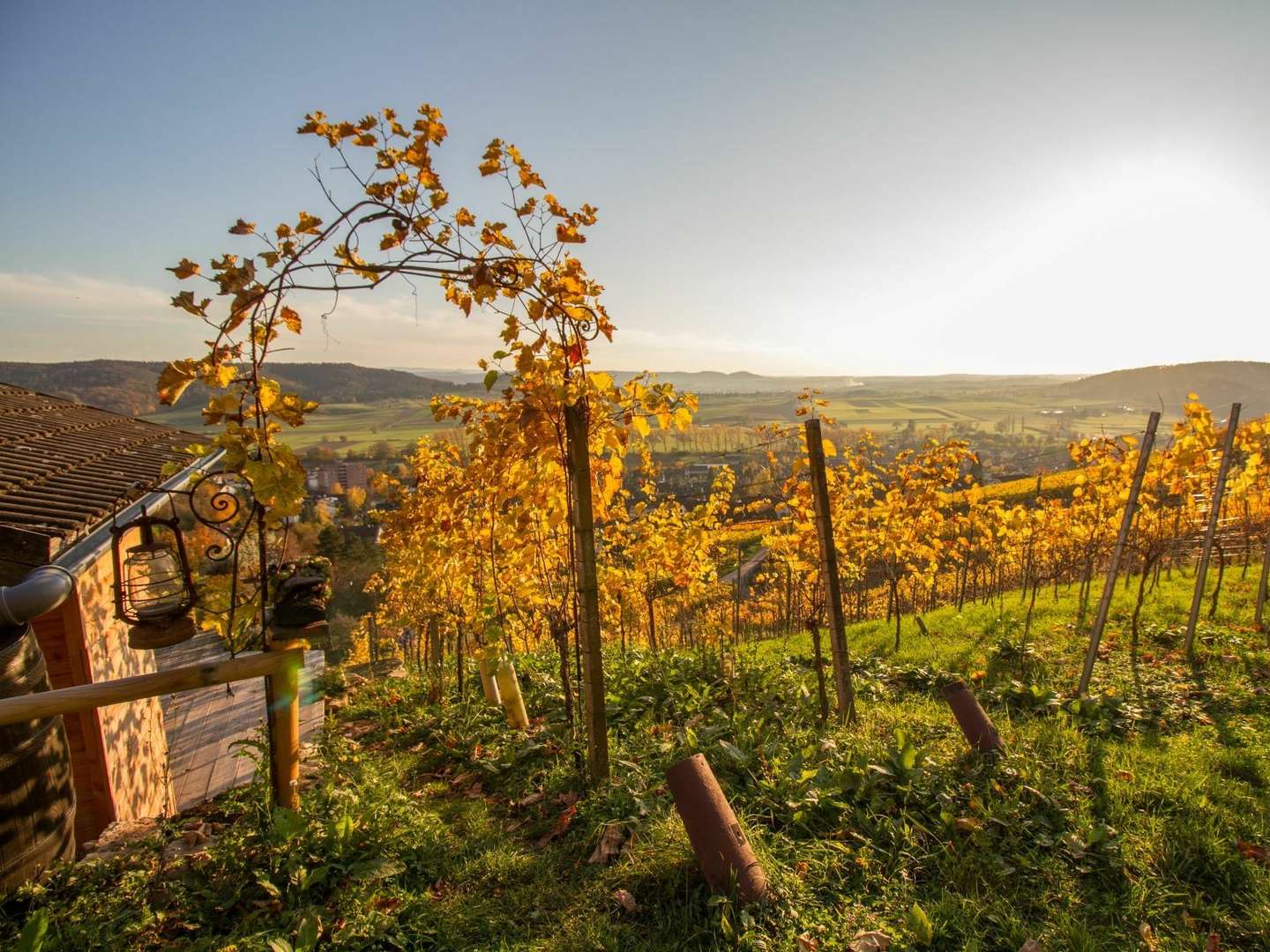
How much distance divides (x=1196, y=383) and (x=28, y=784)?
144 meters

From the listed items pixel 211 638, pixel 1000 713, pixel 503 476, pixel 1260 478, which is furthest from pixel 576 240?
pixel 211 638

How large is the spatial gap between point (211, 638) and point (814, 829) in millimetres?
14430

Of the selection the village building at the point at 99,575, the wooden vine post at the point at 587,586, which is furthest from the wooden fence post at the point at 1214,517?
the village building at the point at 99,575

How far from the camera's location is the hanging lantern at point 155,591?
2.48 m

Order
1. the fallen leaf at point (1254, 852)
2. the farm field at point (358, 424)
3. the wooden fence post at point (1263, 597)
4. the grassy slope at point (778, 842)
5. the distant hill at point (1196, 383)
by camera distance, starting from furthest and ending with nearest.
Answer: the distant hill at point (1196, 383) → the farm field at point (358, 424) → the wooden fence post at point (1263, 597) → the fallen leaf at point (1254, 852) → the grassy slope at point (778, 842)

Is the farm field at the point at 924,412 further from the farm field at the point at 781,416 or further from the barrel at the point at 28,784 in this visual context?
the barrel at the point at 28,784

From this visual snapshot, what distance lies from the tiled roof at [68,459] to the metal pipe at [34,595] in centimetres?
55

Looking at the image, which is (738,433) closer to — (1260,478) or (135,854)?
(1260,478)

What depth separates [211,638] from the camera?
42.7 ft

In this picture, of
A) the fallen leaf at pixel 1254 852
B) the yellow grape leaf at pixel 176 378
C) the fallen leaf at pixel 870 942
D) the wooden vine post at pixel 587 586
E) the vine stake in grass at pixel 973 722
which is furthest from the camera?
the vine stake in grass at pixel 973 722

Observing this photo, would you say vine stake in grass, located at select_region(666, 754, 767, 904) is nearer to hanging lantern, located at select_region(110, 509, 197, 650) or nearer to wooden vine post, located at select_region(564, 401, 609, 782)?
wooden vine post, located at select_region(564, 401, 609, 782)

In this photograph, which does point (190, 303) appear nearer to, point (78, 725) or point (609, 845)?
point (609, 845)

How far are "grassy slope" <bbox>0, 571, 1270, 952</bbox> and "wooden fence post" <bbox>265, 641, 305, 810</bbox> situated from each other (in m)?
0.16

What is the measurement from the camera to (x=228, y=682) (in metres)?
2.18
